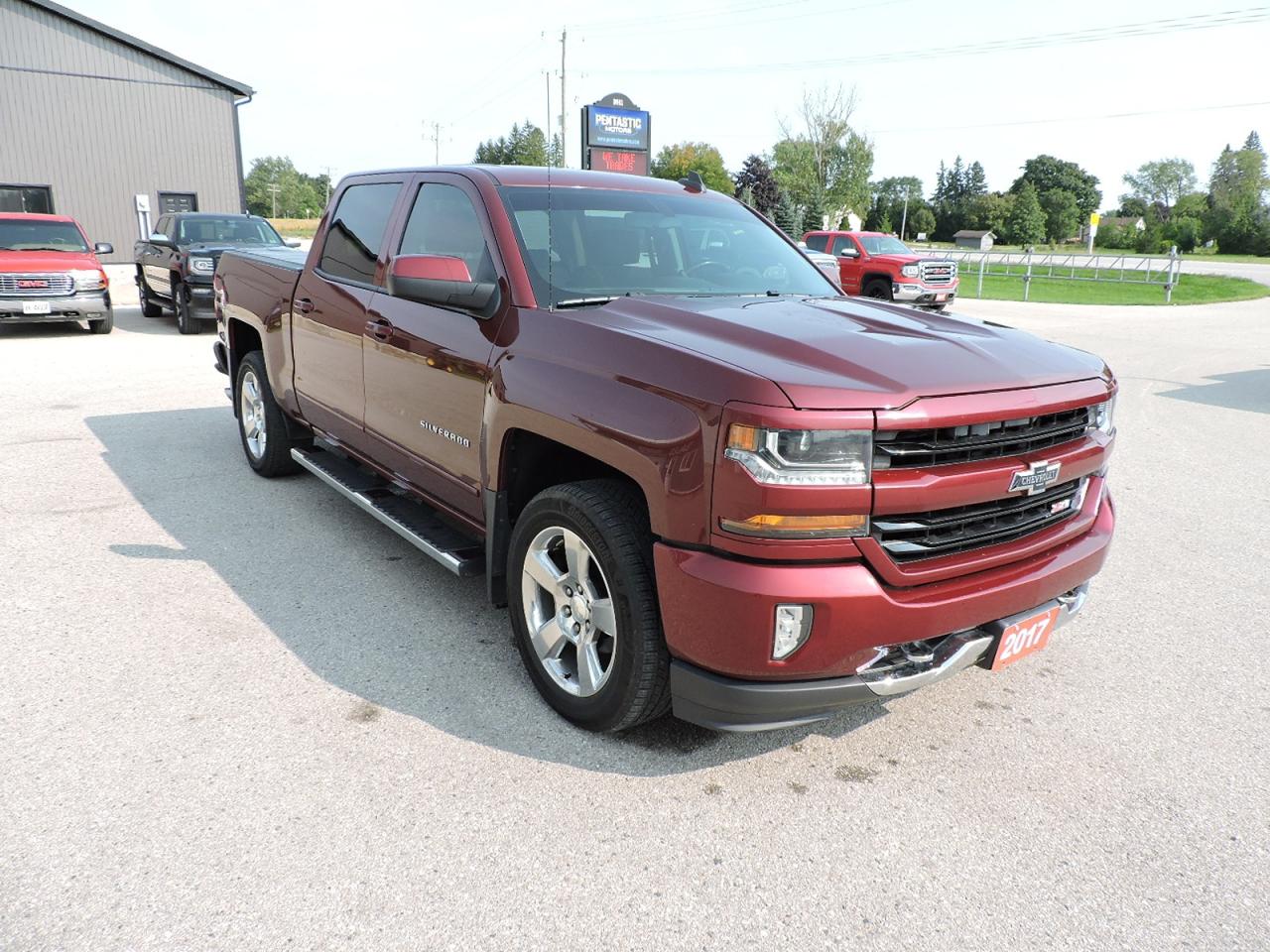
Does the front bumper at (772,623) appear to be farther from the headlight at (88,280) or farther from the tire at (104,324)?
the tire at (104,324)

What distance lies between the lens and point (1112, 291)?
29.1m

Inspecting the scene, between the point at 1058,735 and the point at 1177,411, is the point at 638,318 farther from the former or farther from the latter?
the point at 1177,411

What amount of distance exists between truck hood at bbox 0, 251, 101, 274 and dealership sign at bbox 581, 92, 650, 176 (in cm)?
2008

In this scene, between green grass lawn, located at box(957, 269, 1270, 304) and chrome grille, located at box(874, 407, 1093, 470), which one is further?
green grass lawn, located at box(957, 269, 1270, 304)

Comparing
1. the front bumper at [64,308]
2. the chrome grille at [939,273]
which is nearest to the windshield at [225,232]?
the front bumper at [64,308]

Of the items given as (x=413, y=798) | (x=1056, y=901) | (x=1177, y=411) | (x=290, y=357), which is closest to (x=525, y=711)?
(x=413, y=798)

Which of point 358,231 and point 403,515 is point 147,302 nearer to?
point 358,231

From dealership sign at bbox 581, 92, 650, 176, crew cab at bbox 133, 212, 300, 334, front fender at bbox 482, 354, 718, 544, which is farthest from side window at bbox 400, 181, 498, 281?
dealership sign at bbox 581, 92, 650, 176

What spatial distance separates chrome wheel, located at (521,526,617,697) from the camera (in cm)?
300

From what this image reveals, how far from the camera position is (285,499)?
5.78m

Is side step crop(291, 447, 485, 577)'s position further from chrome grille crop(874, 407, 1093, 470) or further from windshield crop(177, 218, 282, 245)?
windshield crop(177, 218, 282, 245)

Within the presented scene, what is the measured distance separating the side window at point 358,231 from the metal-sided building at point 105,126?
86.1ft

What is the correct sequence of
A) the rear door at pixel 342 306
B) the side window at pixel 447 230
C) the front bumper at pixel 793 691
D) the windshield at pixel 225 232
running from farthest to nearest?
the windshield at pixel 225 232 < the rear door at pixel 342 306 < the side window at pixel 447 230 < the front bumper at pixel 793 691

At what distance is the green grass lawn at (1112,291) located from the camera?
26.0m
